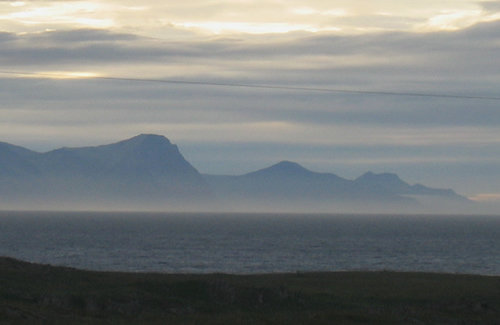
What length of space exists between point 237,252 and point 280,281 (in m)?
52.4

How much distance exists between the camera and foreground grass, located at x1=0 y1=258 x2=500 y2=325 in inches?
1044

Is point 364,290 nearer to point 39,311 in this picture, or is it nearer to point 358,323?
point 358,323

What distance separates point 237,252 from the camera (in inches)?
3755

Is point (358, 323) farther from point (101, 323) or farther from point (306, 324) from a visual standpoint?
point (101, 323)

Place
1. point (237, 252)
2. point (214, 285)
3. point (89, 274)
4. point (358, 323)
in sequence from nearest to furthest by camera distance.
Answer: point (358, 323), point (214, 285), point (89, 274), point (237, 252)

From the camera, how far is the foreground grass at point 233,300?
2652 cm

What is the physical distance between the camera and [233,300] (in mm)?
33562

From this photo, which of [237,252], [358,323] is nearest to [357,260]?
[237,252]

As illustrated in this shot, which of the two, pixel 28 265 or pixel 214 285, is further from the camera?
pixel 28 265

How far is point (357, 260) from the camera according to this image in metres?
84.0

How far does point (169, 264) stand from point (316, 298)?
4317cm

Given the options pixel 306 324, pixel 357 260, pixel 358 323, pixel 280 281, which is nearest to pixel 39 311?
pixel 306 324

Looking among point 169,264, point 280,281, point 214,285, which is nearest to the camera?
point 214,285

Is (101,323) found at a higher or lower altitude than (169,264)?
higher
